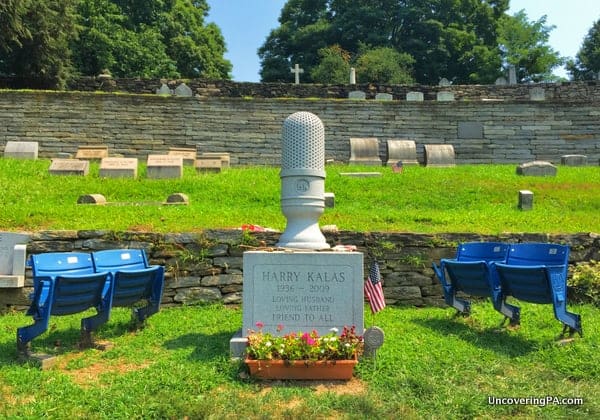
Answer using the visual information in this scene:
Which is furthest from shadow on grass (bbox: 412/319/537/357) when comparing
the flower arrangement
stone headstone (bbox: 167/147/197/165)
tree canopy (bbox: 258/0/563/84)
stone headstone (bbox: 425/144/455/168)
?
tree canopy (bbox: 258/0/563/84)

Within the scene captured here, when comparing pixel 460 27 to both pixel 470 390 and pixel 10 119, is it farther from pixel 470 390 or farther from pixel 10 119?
pixel 470 390

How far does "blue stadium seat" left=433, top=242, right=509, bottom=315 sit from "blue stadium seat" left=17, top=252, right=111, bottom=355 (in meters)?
3.60

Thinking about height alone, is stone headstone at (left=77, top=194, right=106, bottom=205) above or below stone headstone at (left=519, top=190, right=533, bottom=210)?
above

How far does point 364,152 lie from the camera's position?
17.9 m

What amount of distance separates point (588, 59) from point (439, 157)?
31772 millimetres

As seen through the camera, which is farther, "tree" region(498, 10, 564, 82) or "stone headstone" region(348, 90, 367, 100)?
"tree" region(498, 10, 564, 82)

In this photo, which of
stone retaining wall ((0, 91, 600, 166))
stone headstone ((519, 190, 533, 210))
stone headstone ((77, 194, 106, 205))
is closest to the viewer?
stone headstone ((77, 194, 106, 205))

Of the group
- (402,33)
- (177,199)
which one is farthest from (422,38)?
(177,199)

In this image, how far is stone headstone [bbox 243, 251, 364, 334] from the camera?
203 inches

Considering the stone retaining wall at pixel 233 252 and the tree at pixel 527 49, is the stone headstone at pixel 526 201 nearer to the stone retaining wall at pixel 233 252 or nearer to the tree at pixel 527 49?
the stone retaining wall at pixel 233 252

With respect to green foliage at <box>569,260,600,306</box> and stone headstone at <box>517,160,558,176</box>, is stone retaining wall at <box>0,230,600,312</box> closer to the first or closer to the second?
green foliage at <box>569,260,600,306</box>

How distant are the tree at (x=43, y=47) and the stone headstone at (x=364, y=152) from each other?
13.4 meters

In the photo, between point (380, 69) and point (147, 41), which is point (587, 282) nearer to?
point (380, 69)

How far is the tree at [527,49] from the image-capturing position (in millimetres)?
35812
